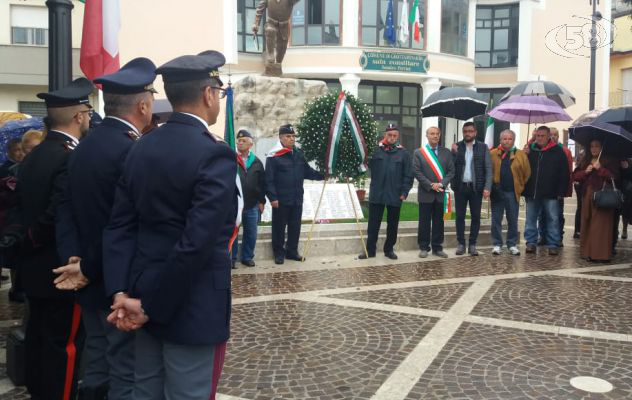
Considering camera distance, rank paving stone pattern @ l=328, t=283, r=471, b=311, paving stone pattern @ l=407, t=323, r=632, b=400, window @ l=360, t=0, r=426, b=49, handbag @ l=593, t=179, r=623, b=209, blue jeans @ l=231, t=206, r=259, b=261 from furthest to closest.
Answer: window @ l=360, t=0, r=426, b=49 → handbag @ l=593, t=179, r=623, b=209 → blue jeans @ l=231, t=206, r=259, b=261 → paving stone pattern @ l=328, t=283, r=471, b=311 → paving stone pattern @ l=407, t=323, r=632, b=400

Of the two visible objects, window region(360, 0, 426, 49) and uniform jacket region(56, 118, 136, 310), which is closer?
uniform jacket region(56, 118, 136, 310)

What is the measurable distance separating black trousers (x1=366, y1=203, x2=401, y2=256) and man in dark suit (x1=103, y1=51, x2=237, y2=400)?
6586mm

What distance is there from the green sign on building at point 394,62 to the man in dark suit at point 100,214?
75.9ft

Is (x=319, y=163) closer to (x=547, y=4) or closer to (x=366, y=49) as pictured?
(x=366, y=49)

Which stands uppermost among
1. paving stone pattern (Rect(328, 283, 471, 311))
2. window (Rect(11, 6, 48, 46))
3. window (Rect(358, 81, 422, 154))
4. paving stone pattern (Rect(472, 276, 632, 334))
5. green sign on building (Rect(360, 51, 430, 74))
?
window (Rect(11, 6, 48, 46))

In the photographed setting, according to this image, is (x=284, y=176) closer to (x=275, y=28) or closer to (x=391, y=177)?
(x=391, y=177)

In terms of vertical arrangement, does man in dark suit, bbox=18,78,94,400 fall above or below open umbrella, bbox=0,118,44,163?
below

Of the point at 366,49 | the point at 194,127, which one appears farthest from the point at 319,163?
the point at 366,49

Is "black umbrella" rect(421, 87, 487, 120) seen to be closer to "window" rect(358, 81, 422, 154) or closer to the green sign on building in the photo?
the green sign on building

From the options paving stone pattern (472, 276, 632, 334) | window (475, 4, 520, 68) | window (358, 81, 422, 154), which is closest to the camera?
paving stone pattern (472, 276, 632, 334)

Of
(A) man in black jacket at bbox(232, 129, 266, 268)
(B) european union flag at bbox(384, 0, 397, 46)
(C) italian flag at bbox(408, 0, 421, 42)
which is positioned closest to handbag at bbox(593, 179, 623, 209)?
(A) man in black jacket at bbox(232, 129, 266, 268)

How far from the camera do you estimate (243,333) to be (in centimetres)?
524

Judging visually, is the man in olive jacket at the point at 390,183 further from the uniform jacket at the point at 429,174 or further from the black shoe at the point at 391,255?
the uniform jacket at the point at 429,174

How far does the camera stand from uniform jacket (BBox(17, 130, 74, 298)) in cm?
329
